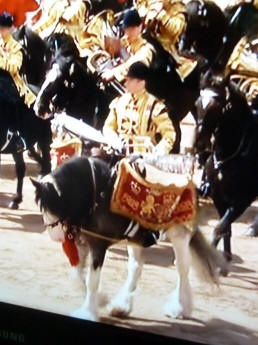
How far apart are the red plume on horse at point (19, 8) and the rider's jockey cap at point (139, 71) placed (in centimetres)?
45

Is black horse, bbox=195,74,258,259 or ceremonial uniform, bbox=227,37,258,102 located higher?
ceremonial uniform, bbox=227,37,258,102

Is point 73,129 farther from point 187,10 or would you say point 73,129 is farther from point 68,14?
point 187,10

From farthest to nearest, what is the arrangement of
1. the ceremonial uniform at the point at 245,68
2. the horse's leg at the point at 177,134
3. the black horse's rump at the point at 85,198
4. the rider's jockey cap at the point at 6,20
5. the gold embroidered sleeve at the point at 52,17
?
the rider's jockey cap at the point at 6,20, the gold embroidered sleeve at the point at 52,17, the black horse's rump at the point at 85,198, the horse's leg at the point at 177,134, the ceremonial uniform at the point at 245,68

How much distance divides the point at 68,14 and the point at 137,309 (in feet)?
3.20

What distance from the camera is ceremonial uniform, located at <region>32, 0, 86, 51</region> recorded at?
2436mm

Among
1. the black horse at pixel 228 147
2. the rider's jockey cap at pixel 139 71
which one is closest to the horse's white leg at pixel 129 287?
the black horse at pixel 228 147

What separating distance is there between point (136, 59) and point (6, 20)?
56 cm

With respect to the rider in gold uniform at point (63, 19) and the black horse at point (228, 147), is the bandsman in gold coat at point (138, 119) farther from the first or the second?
the rider in gold uniform at point (63, 19)

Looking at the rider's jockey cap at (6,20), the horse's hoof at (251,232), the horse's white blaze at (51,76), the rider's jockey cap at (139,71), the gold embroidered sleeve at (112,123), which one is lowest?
the horse's hoof at (251,232)

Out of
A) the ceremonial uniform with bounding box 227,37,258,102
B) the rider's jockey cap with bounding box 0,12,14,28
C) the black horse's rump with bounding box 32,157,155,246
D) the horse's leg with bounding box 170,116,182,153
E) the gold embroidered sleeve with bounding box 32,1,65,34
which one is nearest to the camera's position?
the ceremonial uniform with bounding box 227,37,258,102

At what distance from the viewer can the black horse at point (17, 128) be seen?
101 inches

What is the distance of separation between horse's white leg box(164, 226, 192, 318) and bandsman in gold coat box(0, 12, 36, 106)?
27.6 inches

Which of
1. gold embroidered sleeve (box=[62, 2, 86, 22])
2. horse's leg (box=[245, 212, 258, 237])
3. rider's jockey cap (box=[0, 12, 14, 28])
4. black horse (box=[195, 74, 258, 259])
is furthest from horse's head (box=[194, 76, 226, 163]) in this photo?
rider's jockey cap (box=[0, 12, 14, 28])

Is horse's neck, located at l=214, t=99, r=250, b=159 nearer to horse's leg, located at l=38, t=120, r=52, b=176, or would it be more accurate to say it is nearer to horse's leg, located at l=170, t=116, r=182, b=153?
horse's leg, located at l=170, t=116, r=182, b=153
